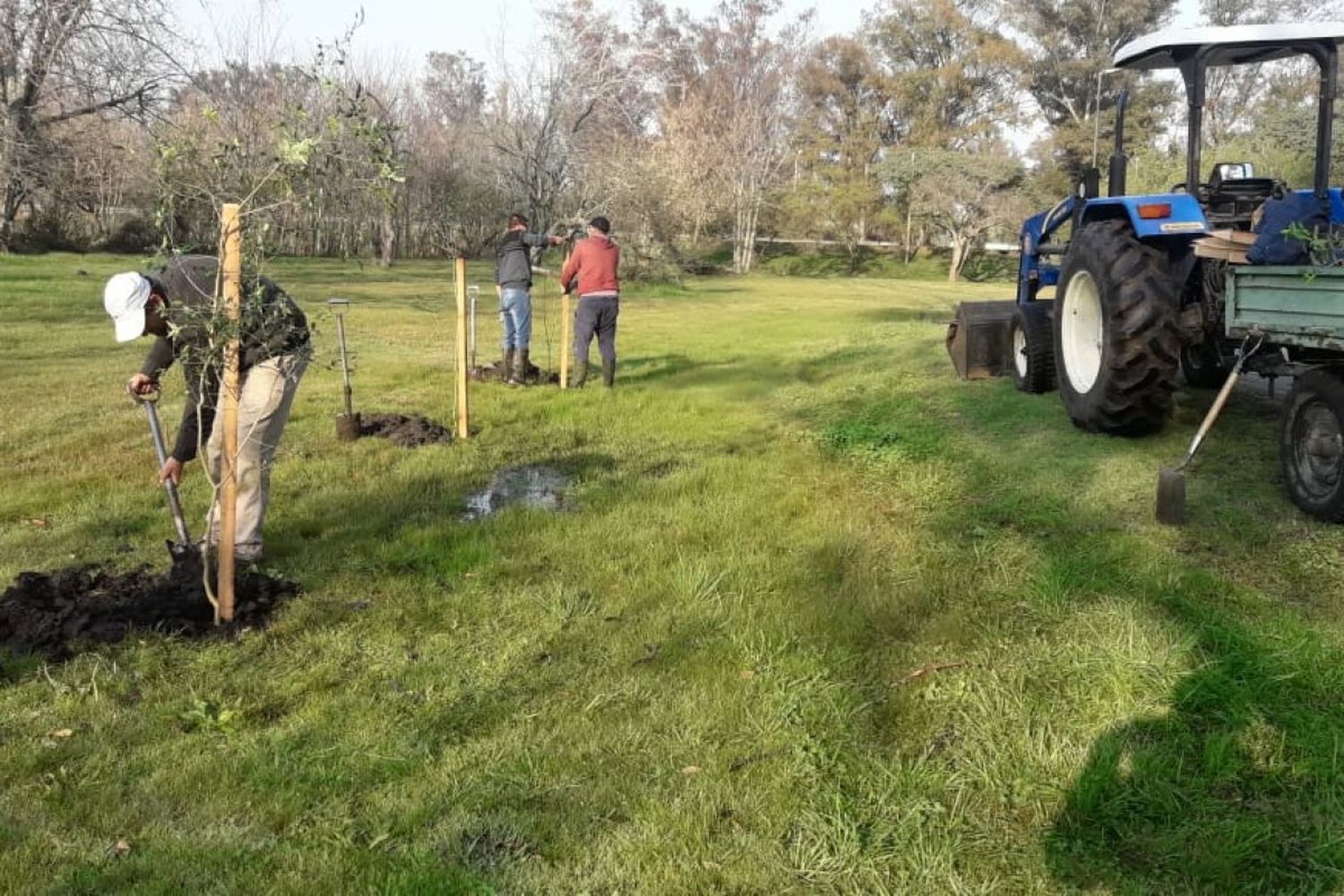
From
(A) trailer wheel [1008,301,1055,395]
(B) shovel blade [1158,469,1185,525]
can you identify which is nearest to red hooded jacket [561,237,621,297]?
(A) trailer wheel [1008,301,1055,395]

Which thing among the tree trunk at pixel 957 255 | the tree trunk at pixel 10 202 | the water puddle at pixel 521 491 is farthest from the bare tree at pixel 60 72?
the tree trunk at pixel 957 255

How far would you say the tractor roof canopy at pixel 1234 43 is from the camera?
5.69 m

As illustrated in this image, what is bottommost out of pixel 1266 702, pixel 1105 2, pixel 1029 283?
pixel 1266 702

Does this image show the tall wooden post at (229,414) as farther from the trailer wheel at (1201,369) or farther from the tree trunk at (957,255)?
the tree trunk at (957,255)

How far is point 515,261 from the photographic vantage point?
34.3ft

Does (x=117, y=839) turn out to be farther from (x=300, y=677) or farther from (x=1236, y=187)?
(x=1236, y=187)

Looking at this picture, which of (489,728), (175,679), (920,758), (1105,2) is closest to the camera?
(920,758)

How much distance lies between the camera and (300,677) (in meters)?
3.72

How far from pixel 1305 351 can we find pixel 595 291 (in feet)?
21.1

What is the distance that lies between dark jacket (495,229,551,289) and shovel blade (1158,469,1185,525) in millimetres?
7038

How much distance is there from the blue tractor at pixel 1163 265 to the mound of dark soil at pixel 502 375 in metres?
5.32

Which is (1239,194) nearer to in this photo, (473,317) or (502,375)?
(473,317)

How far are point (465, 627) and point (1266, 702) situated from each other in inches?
115

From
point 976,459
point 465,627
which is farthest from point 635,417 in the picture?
point 465,627
